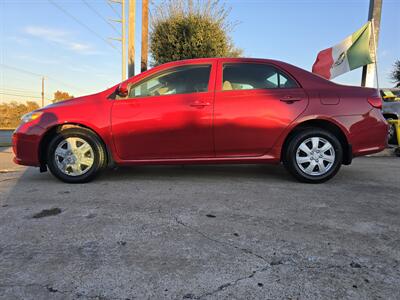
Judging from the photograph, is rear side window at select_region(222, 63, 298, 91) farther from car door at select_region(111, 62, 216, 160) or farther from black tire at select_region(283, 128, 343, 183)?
black tire at select_region(283, 128, 343, 183)

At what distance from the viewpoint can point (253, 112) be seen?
396 cm

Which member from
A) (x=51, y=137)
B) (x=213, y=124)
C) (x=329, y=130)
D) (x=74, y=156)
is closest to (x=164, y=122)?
(x=213, y=124)

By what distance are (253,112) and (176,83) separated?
3.33ft

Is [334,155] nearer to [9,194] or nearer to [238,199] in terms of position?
[238,199]

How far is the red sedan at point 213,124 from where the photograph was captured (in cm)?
397

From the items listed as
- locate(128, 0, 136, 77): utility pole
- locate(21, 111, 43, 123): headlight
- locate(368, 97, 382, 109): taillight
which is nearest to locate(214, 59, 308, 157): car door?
locate(368, 97, 382, 109): taillight

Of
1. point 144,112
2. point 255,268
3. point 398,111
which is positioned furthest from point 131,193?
point 398,111

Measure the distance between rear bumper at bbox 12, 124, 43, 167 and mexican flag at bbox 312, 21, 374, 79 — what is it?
7336 millimetres

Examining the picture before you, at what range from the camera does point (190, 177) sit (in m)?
4.45

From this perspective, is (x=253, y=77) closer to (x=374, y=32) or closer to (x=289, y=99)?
(x=289, y=99)

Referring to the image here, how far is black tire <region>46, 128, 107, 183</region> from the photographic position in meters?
4.02

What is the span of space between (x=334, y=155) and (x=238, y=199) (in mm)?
1446

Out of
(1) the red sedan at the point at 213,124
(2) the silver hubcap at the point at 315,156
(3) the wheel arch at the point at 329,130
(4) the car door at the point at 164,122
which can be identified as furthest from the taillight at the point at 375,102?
(4) the car door at the point at 164,122

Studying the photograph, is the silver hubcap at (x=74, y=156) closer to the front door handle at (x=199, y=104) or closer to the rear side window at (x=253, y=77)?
A: the front door handle at (x=199, y=104)
